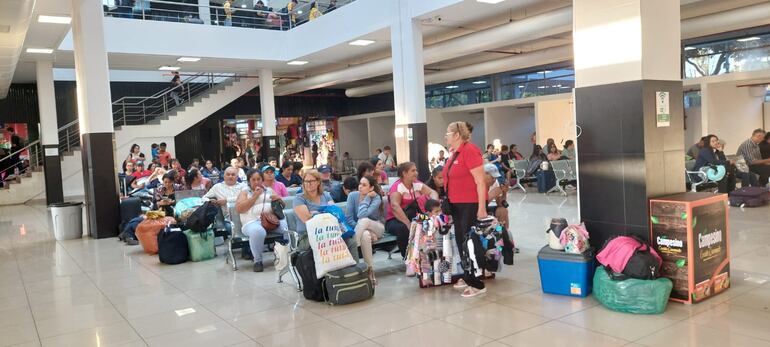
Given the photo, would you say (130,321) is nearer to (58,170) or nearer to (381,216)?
(381,216)

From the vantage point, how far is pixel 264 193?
712cm

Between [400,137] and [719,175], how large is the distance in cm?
610

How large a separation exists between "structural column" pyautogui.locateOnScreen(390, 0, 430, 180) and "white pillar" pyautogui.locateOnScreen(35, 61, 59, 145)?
9.85 m

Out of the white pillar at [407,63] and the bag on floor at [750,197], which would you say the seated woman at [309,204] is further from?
the bag on floor at [750,197]

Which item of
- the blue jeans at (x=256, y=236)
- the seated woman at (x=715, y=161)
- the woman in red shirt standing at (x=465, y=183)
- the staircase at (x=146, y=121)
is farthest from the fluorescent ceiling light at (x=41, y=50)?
the seated woman at (x=715, y=161)

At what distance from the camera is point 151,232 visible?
824cm

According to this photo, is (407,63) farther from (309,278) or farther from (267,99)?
(309,278)

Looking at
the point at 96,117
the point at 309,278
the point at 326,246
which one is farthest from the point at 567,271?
the point at 96,117

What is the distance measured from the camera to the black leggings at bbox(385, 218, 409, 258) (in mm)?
6258

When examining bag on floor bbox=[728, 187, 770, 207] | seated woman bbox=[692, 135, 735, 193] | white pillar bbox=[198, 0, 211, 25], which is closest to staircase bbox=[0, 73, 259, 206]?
white pillar bbox=[198, 0, 211, 25]

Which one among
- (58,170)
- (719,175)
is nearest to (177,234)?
(719,175)

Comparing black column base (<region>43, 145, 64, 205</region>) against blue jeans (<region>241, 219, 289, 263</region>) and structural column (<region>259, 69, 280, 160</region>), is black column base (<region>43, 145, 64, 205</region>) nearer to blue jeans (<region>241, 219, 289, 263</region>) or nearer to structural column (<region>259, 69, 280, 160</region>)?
structural column (<region>259, 69, 280, 160</region>)

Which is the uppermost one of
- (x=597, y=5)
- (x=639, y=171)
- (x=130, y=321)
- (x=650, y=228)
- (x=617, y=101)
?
(x=597, y=5)

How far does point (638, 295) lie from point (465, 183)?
1.69 metres
